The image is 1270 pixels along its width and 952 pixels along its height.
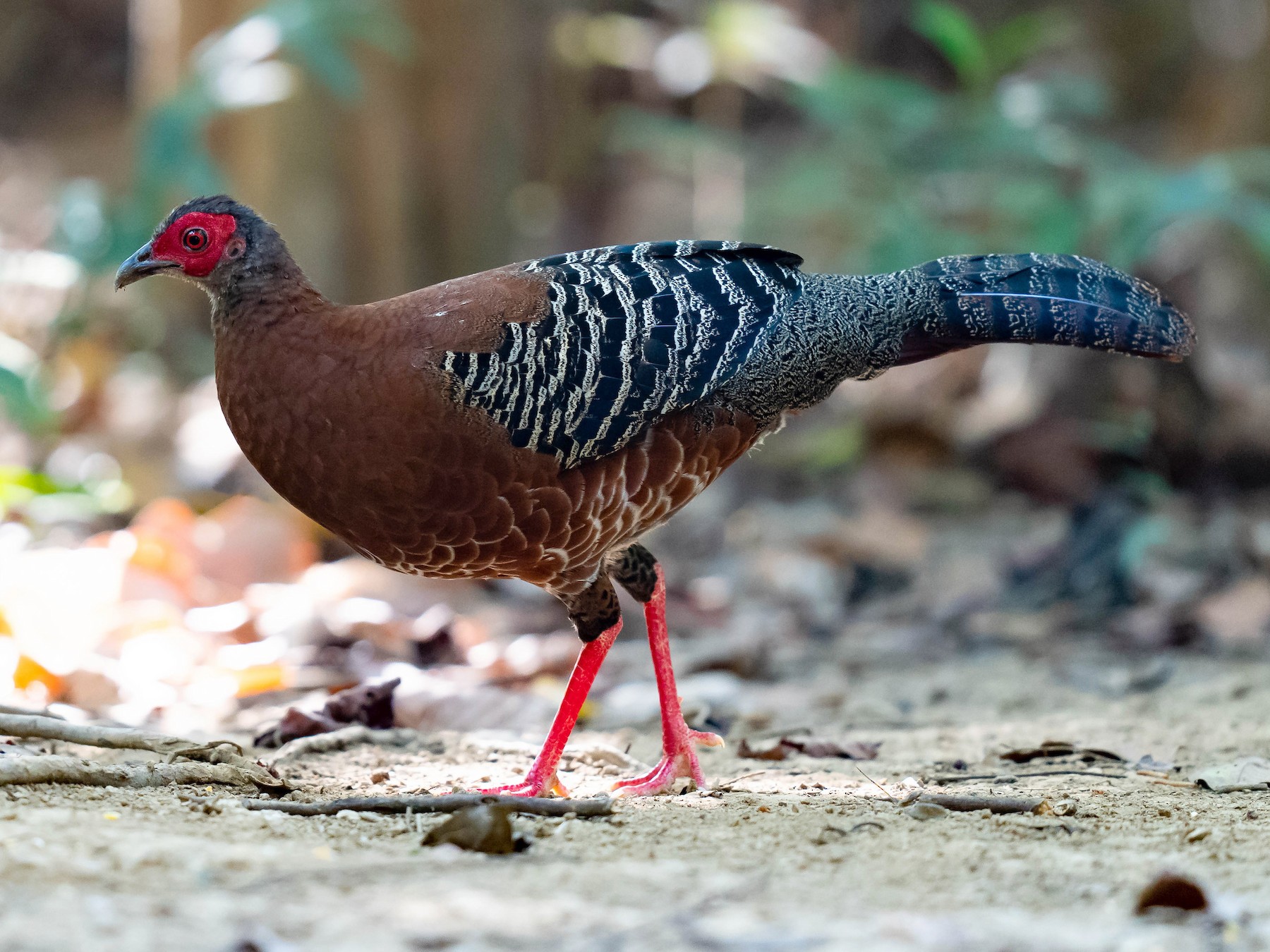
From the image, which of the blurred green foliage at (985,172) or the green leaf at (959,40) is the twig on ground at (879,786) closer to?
the blurred green foliage at (985,172)

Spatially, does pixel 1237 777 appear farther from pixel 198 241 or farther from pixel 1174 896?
pixel 198 241

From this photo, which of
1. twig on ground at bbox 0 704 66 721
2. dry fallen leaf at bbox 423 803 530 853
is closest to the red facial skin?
twig on ground at bbox 0 704 66 721

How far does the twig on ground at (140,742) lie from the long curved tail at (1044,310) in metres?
2.09

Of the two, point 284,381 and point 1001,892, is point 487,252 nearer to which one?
point 284,381

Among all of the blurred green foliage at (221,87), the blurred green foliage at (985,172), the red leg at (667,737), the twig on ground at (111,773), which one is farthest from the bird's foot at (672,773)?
the blurred green foliage at (221,87)

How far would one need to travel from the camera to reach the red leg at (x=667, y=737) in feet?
12.1

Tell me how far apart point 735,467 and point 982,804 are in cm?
520

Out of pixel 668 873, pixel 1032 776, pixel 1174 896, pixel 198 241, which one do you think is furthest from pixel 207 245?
pixel 1174 896

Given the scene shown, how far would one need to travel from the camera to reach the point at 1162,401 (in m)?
6.97

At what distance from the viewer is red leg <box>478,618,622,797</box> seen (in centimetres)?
347

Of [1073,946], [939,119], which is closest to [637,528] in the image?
[1073,946]

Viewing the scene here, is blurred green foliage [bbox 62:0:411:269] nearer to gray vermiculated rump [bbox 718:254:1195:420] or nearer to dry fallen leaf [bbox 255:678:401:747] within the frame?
dry fallen leaf [bbox 255:678:401:747]

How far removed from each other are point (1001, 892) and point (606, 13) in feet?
40.0

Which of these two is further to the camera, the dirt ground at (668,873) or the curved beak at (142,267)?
the curved beak at (142,267)
